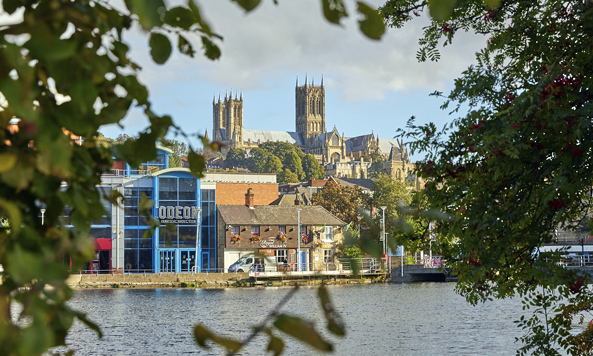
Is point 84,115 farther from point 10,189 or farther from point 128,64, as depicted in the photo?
point 128,64

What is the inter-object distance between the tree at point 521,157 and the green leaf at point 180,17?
5610mm

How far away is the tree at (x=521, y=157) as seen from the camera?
7.52 meters

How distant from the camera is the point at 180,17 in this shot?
2162mm

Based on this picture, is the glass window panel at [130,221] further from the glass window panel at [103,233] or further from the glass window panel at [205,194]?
the glass window panel at [205,194]

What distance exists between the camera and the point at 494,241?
327 inches

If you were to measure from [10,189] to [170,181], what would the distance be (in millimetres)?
60653

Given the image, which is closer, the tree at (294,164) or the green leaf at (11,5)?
the green leaf at (11,5)

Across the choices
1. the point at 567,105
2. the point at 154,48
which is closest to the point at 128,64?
the point at 154,48

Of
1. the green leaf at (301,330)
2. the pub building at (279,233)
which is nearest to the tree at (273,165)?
the pub building at (279,233)

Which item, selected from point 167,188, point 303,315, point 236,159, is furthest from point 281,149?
point 303,315

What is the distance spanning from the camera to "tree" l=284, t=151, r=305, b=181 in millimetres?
179375

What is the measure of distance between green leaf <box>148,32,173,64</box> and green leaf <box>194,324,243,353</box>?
32.1 inches

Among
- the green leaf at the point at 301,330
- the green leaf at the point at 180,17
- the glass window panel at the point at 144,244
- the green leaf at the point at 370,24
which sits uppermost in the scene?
the green leaf at the point at 180,17

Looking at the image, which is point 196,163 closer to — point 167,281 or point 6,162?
point 6,162
